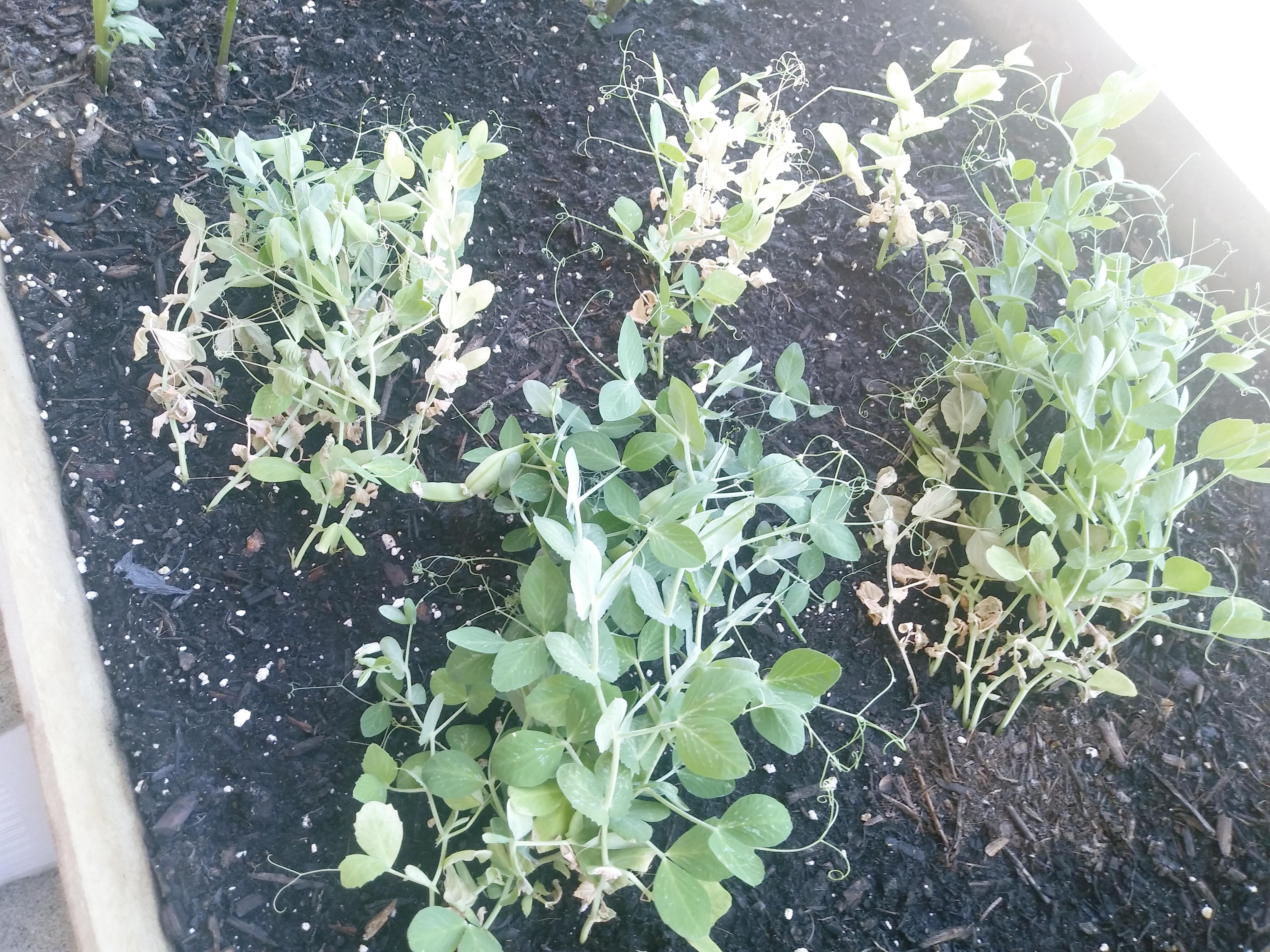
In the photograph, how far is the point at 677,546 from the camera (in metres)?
0.69

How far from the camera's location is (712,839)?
2.21ft

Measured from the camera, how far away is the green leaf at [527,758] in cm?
66

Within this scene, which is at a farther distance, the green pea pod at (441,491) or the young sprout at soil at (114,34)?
the young sprout at soil at (114,34)

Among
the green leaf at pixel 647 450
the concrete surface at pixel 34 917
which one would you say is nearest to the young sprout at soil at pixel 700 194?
the green leaf at pixel 647 450

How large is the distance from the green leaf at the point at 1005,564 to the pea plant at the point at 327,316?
562 mm

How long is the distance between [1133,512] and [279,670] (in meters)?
0.91

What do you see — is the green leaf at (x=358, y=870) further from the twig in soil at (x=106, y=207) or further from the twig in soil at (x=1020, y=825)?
the twig in soil at (x=106, y=207)

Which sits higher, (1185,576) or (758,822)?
(1185,576)

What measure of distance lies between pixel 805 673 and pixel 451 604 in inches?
15.4

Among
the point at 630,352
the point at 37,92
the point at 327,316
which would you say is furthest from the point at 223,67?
the point at 630,352

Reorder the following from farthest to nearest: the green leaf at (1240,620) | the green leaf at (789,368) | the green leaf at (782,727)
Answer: the green leaf at (789,368), the green leaf at (1240,620), the green leaf at (782,727)

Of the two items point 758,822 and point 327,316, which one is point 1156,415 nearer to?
point 758,822

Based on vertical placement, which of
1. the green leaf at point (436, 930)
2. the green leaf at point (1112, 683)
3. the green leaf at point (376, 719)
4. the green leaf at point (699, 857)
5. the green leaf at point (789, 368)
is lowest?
the green leaf at point (376, 719)

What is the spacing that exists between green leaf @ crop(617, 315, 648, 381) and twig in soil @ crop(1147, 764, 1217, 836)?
71 cm
